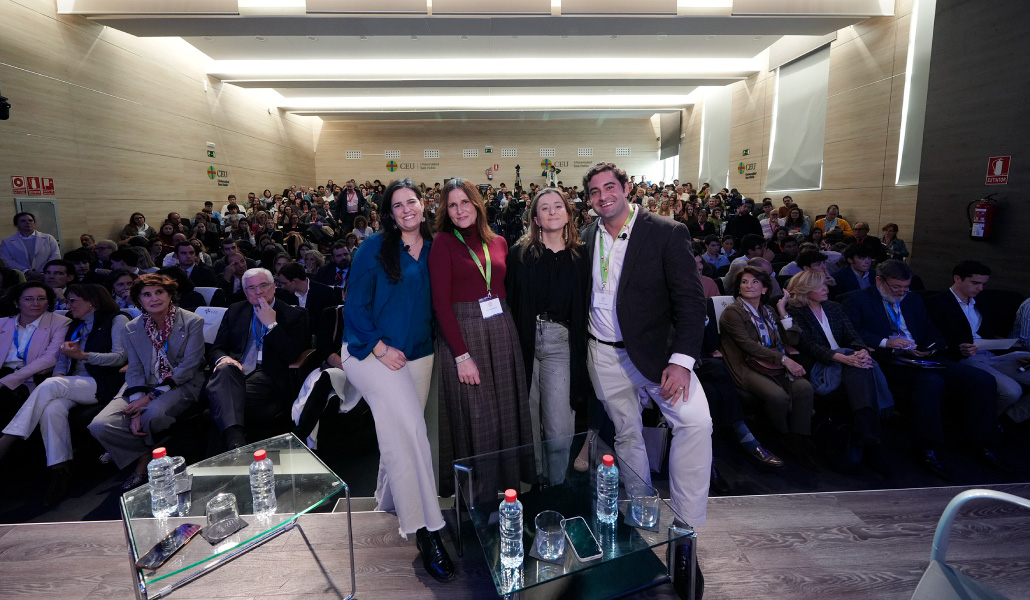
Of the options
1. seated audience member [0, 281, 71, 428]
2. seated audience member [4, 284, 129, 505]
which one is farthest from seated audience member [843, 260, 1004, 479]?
seated audience member [0, 281, 71, 428]

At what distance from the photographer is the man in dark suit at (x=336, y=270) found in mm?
4691

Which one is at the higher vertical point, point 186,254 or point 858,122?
point 858,122

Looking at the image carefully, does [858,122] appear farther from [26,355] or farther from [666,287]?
[26,355]

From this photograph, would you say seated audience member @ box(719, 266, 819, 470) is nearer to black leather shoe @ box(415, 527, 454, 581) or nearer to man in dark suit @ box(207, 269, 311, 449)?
black leather shoe @ box(415, 527, 454, 581)

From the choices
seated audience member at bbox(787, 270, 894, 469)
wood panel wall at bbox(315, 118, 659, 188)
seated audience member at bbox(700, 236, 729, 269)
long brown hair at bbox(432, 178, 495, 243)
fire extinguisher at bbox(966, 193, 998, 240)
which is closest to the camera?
long brown hair at bbox(432, 178, 495, 243)

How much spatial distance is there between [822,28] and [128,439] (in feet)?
33.4

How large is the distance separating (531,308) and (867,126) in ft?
28.2

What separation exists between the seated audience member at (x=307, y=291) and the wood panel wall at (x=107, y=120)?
525cm

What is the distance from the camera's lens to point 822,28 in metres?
7.88

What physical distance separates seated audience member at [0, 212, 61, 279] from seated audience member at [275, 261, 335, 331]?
4.27 meters

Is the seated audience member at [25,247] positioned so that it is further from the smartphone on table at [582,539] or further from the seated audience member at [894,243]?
the seated audience member at [894,243]

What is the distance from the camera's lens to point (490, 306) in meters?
2.11

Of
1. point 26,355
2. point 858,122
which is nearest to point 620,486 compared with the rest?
point 26,355

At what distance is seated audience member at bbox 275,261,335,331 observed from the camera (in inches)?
150
